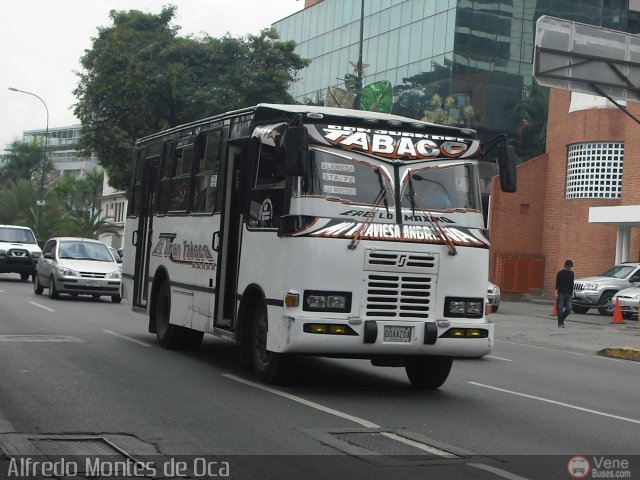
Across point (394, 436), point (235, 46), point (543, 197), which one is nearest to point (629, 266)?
point (543, 197)

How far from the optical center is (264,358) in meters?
12.0

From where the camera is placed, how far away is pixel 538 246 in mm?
47938

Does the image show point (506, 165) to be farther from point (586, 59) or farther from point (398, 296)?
point (586, 59)

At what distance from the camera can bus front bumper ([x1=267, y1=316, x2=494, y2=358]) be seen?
11.1m

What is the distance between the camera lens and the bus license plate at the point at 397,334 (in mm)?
11305

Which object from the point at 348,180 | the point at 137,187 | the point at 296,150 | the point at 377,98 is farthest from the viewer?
the point at 377,98

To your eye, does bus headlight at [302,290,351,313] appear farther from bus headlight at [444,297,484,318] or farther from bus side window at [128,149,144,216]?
bus side window at [128,149,144,216]

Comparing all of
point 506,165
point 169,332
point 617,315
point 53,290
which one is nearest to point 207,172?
point 169,332

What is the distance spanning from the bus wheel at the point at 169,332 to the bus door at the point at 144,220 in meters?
0.66

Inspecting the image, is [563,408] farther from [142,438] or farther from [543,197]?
[543,197]

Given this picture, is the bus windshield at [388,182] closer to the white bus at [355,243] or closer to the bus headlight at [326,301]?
the white bus at [355,243]

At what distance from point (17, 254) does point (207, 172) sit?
23.0 metres

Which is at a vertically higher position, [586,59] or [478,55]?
[478,55]

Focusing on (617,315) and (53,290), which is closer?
(53,290)
